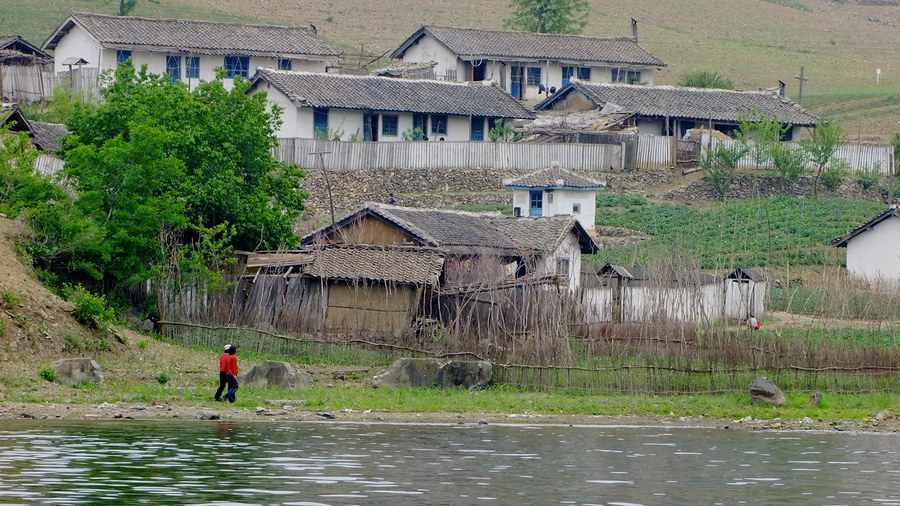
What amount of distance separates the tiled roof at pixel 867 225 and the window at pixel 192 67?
2868 centimetres

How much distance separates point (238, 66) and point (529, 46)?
584 inches

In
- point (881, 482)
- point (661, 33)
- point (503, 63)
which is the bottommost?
point (881, 482)

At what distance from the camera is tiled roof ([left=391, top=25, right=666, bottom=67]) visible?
7075cm

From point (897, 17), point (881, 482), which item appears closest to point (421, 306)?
point (881, 482)

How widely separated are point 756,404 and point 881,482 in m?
7.42

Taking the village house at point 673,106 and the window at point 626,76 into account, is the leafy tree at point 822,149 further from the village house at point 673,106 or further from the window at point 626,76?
the window at point 626,76

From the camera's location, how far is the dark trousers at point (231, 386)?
26688 mm

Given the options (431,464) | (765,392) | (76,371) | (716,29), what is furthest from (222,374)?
(716,29)

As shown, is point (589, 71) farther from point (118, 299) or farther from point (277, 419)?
point (277, 419)

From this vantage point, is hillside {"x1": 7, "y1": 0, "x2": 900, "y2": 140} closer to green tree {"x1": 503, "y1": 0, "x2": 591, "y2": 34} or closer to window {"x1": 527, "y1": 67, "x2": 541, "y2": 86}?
green tree {"x1": 503, "y1": 0, "x2": 591, "y2": 34}

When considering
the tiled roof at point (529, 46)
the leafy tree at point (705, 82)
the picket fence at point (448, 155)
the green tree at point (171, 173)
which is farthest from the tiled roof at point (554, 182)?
the leafy tree at point (705, 82)

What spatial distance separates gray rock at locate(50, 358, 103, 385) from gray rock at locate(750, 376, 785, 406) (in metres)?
12.2

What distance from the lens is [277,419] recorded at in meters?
25.8

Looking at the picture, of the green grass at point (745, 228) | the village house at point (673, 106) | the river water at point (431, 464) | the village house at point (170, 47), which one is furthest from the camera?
the village house at point (170, 47)
